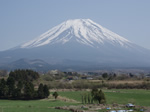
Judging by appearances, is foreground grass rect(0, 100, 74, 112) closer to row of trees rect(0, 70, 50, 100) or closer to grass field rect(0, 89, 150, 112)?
grass field rect(0, 89, 150, 112)

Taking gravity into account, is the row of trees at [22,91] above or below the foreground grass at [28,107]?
above

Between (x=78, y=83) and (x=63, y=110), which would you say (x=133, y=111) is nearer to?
(x=63, y=110)

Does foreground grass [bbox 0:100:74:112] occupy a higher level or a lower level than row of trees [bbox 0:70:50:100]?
lower

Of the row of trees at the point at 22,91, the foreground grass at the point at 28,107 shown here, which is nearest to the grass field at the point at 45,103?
the foreground grass at the point at 28,107

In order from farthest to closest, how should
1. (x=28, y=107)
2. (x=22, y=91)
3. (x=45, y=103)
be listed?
(x=22, y=91) < (x=45, y=103) < (x=28, y=107)

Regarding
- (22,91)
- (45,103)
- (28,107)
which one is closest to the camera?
(28,107)

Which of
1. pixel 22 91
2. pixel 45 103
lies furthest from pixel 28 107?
pixel 22 91

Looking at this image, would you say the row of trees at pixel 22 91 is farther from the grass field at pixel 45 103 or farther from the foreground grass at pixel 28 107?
the foreground grass at pixel 28 107

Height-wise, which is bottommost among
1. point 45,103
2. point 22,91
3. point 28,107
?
point 28,107

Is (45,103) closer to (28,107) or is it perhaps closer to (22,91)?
(28,107)

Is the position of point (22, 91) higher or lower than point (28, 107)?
higher

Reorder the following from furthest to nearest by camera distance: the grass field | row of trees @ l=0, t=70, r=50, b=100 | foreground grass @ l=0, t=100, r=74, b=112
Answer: row of trees @ l=0, t=70, r=50, b=100, the grass field, foreground grass @ l=0, t=100, r=74, b=112

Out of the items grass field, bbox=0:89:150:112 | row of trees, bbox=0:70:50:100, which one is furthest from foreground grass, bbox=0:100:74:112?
row of trees, bbox=0:70:50:100

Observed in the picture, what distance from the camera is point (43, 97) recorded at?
41.1 meters
